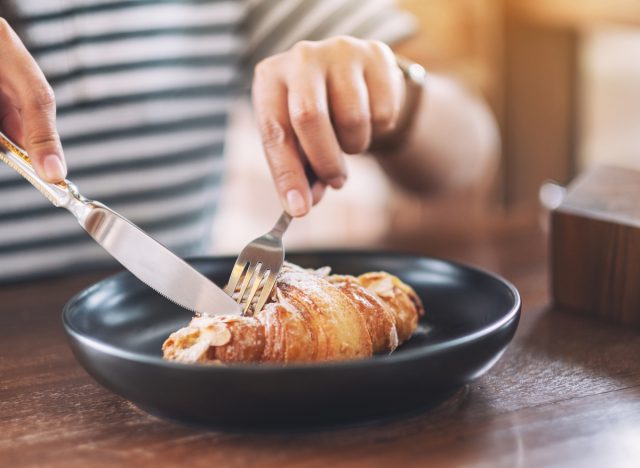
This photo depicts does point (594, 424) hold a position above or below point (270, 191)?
above

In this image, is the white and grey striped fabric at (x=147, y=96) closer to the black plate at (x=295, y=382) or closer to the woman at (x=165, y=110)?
the woman at (x=165, y=110)

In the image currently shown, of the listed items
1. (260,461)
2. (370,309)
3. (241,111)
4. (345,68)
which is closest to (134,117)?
(345,68)

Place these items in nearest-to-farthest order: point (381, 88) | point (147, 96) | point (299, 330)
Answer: point (299, 330) → point (381, 88) → point (147, 96)

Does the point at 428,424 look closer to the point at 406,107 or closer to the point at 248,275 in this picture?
the point at 248,275

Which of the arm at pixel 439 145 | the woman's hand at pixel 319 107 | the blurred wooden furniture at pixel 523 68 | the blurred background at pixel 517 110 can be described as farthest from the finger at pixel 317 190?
the blurred wooden furniture at pixel 523 68

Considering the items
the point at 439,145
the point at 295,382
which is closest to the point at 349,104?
the point at 295,382

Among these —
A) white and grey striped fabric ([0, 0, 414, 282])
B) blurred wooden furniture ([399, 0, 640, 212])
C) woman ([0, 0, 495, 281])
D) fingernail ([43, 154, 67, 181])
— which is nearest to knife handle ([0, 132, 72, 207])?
fingernail ([43, 154, 67, 181])

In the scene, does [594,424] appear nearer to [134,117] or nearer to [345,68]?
[345,68]
